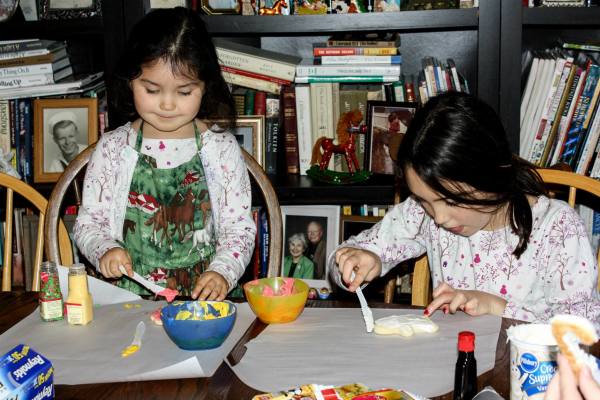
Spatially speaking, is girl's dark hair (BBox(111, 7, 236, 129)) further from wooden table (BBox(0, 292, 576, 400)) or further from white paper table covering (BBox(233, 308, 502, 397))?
wooden table (BBox(0, 292, 576, 400))

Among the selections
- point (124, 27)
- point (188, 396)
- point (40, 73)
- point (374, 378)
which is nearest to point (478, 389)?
point (374, 378)

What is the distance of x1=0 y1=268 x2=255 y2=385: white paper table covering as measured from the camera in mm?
1028

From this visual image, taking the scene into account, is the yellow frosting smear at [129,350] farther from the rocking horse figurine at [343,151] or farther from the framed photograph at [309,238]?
the framed photograph at [309,238]

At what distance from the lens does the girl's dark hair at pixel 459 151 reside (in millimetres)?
1327

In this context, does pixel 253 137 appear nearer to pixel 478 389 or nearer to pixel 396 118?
pixel 396 118

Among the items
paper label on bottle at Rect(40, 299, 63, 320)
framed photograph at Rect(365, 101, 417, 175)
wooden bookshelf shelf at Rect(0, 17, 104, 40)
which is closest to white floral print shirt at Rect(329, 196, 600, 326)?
paper label on bottle at Rect(40, 299, 63, 320)

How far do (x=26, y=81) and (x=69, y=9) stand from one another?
0.25 metres

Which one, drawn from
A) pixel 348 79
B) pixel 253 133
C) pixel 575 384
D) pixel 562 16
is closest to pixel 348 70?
pixel 348 79

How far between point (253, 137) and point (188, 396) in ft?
4.46

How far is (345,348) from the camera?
43.8 inches

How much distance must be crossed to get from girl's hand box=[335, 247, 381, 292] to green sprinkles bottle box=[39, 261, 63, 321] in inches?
19.2

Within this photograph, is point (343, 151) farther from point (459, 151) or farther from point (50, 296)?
point (50, 296)

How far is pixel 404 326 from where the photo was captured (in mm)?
1175

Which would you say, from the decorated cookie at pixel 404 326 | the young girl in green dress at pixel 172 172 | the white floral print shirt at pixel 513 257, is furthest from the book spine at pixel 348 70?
the decorated cookie at pixel 404 326
